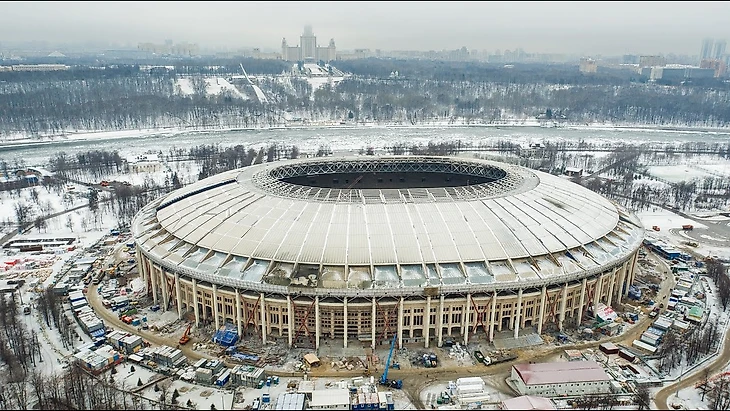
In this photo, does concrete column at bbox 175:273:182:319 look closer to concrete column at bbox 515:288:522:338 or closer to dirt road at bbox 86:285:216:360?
dirt road at bbox 86:285:216:360

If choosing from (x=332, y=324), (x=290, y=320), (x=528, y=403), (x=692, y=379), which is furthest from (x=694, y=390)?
(x=290, y=320)

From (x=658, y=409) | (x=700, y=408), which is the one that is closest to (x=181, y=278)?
(x=658, y=409)

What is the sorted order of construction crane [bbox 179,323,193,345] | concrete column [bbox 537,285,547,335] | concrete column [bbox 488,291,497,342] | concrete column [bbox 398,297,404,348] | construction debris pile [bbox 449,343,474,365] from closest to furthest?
1. construction debris pile [bbox 449,343,474,365]
2. concrete column [bbox 398,297,404,348]
3. concrete column [bbox 488,291,497,342]
4. construction crane [bbox 179,323,193,345]
5. concrete column [bbox 537,285,547,335]

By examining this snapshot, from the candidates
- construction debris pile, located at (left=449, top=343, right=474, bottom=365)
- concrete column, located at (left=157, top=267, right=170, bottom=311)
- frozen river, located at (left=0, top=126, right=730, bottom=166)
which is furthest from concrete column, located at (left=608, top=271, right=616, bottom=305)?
frozen river, located at (left=0, top=126, right=730, bottom=166)

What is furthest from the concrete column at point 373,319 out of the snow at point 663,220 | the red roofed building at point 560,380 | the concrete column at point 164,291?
the snow at point 663,220

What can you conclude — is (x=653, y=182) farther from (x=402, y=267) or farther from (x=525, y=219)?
(x=402, y=267)

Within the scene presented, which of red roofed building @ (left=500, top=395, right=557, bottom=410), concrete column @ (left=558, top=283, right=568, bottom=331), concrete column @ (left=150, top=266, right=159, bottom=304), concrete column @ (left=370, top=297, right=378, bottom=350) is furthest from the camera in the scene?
concrete column @ (left=150, top=266, right=159, bottom=304)

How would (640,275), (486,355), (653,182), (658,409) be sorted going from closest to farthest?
1. (658,409)
2. (486,355)
3. (640,275)
4. (653,182)
